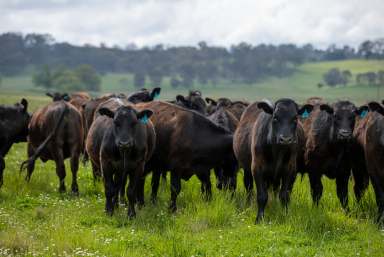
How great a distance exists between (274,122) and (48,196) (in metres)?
5.37

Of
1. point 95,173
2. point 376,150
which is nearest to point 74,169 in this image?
point 95,173

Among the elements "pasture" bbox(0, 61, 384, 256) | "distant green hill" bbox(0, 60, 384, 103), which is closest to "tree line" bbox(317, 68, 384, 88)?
"distant green hill" bbox(0, 60, 384, 103)

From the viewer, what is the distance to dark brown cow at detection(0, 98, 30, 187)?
13.2 m

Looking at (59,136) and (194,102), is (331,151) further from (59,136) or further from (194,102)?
(194,102)

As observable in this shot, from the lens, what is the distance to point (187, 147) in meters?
11.9

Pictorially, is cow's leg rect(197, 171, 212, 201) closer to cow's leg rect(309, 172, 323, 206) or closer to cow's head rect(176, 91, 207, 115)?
cow's leg rect(309, 172, 323, 206)

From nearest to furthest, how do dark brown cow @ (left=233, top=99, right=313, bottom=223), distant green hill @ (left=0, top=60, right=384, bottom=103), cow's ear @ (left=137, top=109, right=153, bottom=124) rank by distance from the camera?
dark brown cow @ (left=233, top=99, right=313, bottom=223), cow's ear @ (left=137, top=109, right=153, bottom=124), distant green hill @ (left=0, top=60, right=384, bottom=103)

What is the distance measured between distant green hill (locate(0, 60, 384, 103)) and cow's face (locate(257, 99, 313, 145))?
8582 cm

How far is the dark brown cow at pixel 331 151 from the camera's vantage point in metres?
11.1

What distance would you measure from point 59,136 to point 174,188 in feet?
11.2

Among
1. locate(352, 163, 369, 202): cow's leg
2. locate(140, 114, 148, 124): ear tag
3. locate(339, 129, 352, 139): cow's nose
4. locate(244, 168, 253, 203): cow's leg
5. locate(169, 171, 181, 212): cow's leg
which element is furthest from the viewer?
locate(244, 168, 253, 203): cow's leg

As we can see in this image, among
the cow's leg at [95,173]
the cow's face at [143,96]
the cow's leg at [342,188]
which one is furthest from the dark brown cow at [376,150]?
the cow's face at [143,96]

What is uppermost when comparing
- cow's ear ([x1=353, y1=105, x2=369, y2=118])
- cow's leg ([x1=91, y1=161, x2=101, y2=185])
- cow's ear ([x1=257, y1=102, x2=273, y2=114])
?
cow's ear ([x1=257, y1=102, x2=273, y2=114])

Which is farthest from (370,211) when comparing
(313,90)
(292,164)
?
(313,90)
